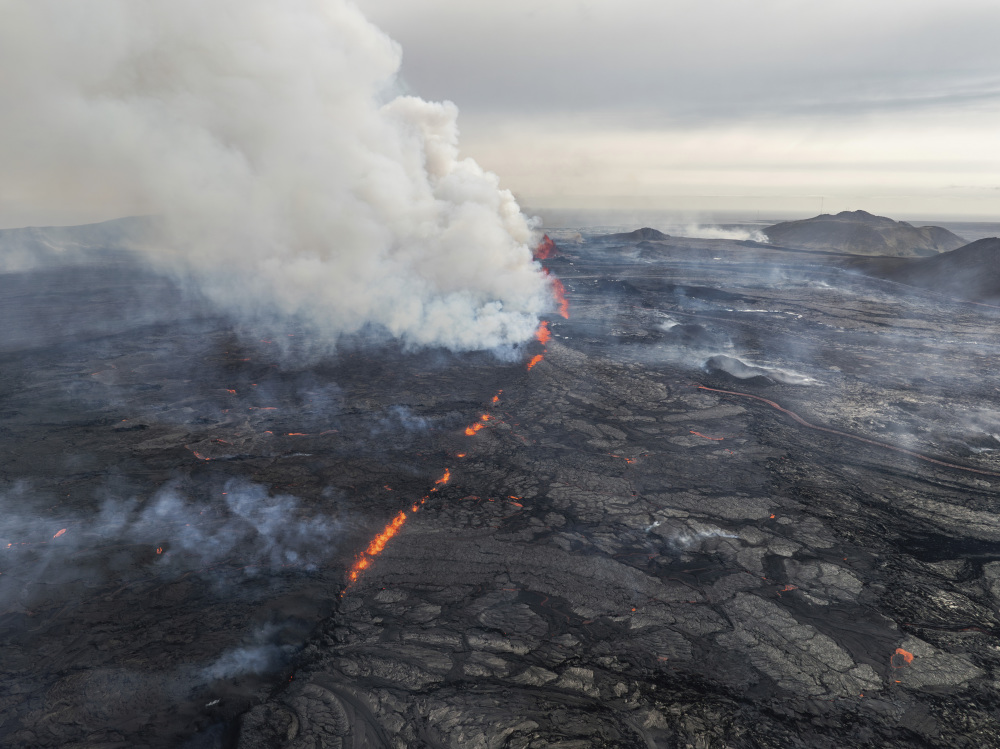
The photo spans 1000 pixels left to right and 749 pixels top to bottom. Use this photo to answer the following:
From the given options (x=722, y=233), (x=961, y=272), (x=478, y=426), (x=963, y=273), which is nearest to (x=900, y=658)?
(x=478, y=426)

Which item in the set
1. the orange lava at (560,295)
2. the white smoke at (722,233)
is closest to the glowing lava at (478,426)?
the orange lava at (560,295)

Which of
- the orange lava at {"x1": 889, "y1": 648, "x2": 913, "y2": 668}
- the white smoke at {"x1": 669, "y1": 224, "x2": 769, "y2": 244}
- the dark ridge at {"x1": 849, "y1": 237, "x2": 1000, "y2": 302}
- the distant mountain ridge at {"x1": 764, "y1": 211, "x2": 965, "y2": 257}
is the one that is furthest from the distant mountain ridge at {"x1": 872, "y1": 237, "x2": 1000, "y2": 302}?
the white smoke at {"x1": 669, "y1": 224, "x2": 769, "y2": 244}

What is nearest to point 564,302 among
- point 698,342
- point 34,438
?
point 698,342

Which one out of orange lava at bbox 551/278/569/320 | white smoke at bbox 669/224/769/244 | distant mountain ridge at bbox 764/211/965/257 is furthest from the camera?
white smoke at bbox 669/224/769/244

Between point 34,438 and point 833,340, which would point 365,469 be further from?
point 833,340

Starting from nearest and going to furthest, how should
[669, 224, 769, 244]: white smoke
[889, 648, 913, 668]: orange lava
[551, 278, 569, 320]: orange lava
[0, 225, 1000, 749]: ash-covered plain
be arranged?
[0, 225, 1000, 749]: ash-covered plain, [889, 648, 913, 668]: orange lava, [551, 278, 569, 320]: orange lava, [669, 224, 769, 244]: white smoke

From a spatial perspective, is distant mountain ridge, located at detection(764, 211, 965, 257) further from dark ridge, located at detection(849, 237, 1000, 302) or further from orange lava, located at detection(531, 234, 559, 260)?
orange lava, located at detection(531, 234, 559, 260)
